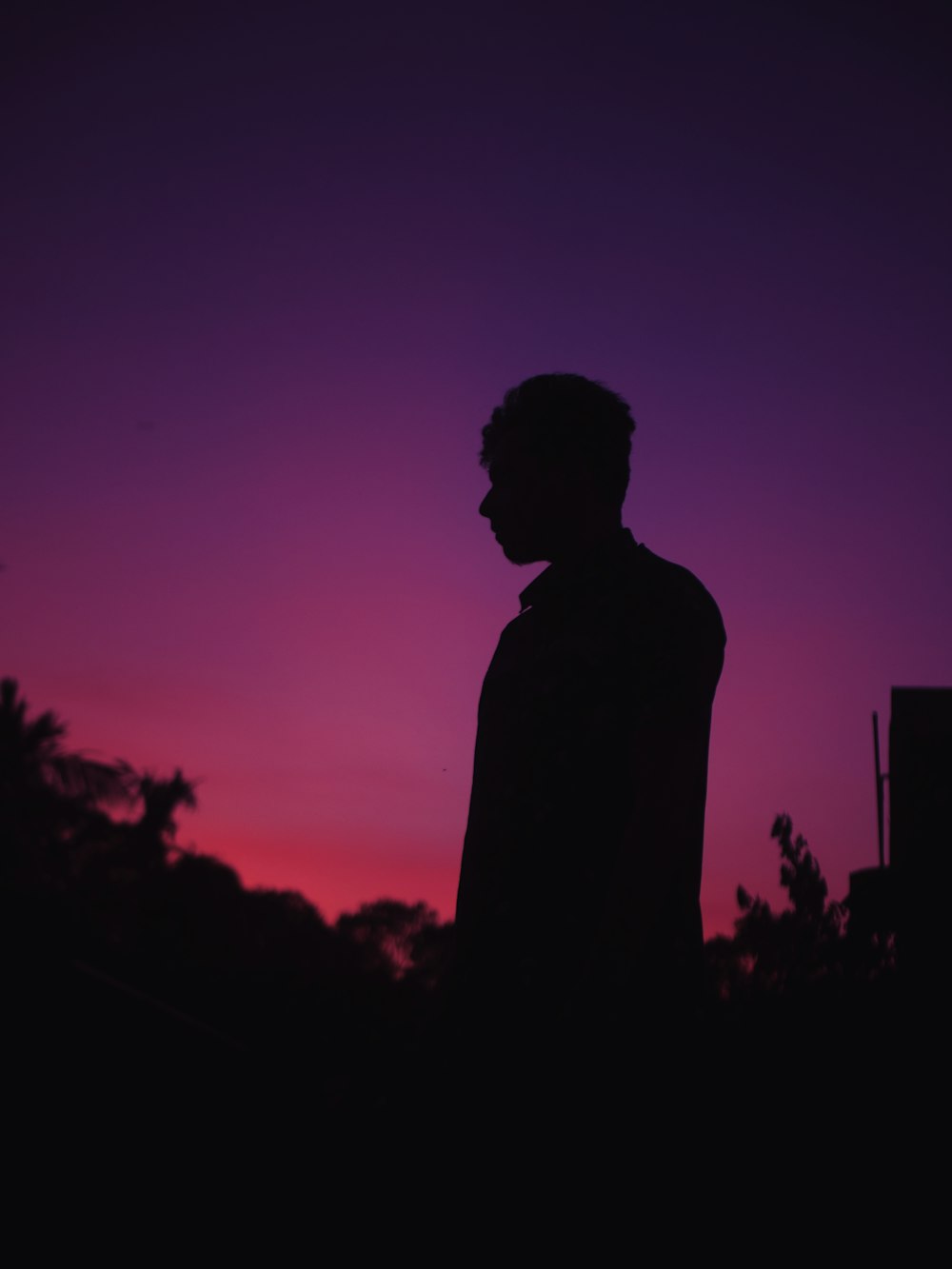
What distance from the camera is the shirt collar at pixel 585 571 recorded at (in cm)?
236

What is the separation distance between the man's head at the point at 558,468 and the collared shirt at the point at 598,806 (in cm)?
26

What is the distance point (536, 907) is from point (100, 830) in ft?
86.0

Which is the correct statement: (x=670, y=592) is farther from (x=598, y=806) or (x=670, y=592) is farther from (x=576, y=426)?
(x=576, y=426)

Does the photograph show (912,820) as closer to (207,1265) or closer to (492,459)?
(492,459)

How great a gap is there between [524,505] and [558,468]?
0.44 feet

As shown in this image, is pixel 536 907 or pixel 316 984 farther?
pixel 316 984

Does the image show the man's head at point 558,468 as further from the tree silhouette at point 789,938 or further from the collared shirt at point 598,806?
the tree silhouette at point 789,938

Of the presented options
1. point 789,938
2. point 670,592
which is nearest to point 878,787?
point 789,938

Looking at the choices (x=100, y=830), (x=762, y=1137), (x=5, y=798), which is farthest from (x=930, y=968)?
(x=100, y=830)

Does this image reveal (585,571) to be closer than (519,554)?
Yes

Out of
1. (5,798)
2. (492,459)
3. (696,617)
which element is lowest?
(696,617)

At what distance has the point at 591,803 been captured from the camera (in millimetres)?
2018

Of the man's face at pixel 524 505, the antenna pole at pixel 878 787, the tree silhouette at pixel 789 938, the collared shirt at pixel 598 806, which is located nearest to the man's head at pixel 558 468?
the man's face at pixel 524 505

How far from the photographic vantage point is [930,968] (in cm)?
574
